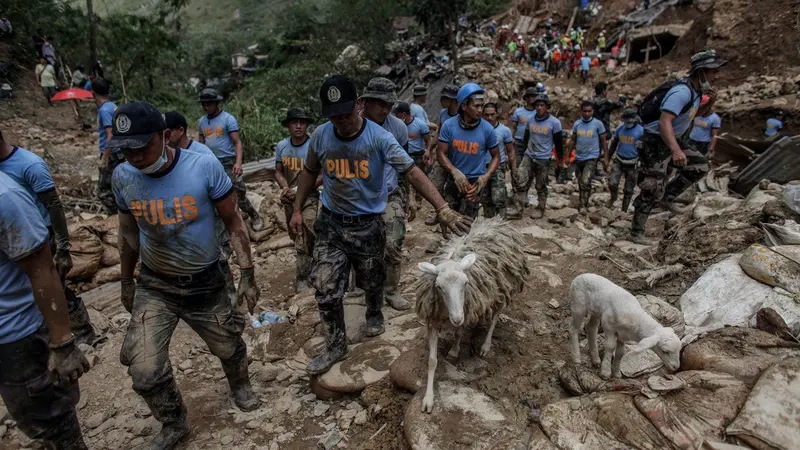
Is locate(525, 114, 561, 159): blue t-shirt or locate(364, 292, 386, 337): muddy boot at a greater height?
locate(525, 114, 561, 159): blue t-shirt

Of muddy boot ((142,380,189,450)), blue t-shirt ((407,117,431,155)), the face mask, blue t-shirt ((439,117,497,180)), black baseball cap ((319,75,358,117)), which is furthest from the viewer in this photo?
blue t-shirt ((407,117,431,155))

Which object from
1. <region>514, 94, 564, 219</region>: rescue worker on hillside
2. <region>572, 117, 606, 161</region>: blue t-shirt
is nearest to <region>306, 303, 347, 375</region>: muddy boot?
<region>514, 94, 564, 219</region>: rescue worker on hillside

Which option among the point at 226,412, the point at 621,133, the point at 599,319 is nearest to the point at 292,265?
the point at 226,412

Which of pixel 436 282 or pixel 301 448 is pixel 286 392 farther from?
pixel 436 282

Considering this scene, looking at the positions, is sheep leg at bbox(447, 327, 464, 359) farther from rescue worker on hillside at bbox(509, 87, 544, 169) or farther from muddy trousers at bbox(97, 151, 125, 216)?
rescue worker on hillside at bbox(509, 87, 544, 169)

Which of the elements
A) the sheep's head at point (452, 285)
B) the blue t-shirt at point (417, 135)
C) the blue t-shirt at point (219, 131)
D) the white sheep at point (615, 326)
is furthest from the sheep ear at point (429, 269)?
the blue t-shirt at point (219, 131)

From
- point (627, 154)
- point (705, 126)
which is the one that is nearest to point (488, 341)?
point (627, 154)

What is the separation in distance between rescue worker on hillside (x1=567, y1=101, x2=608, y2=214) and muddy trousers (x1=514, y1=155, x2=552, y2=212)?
2.66 ft

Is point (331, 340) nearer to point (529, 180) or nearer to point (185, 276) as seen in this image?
point (185, 276)

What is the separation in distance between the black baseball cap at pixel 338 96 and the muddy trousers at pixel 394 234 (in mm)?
1390

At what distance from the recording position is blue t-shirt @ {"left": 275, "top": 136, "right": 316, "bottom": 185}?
5461 millimetres

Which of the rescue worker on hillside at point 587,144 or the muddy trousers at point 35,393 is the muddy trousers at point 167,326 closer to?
the muddy trousers at point 35,393

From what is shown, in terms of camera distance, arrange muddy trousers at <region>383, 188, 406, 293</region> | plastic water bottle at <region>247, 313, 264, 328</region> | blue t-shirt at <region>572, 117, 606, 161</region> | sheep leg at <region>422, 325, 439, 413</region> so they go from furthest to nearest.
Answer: blue t-shirt at <region>572, 117, 606, 161</region>, plastic water bottle at <region>247, 313, 264, 328</region>, muddy trousers at <region>383, 188, 406, 293</region>, sheep leg at <region>422, 325, 439, 413</region>

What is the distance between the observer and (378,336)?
4.14 meters
